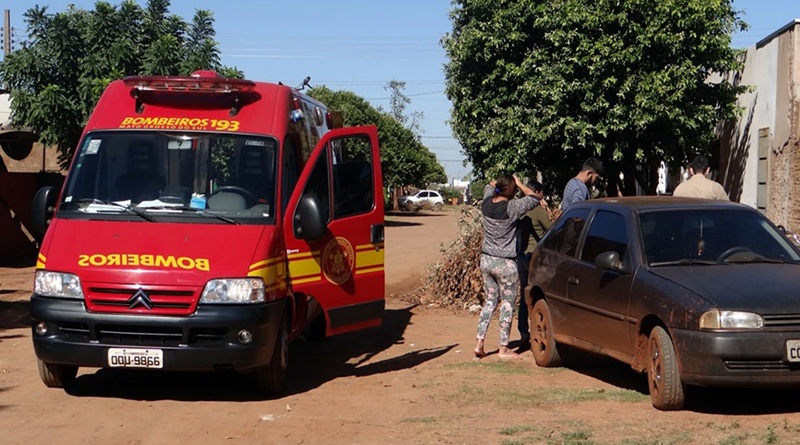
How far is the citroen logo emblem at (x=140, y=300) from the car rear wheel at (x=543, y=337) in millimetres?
3953

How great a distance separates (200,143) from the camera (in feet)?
29.5

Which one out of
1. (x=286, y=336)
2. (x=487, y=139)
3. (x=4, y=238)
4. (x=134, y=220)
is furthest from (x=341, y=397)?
(x=4, y=238)

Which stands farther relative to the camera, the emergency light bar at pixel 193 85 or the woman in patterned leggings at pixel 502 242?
the woman in patterned leggings at pixel 502 242

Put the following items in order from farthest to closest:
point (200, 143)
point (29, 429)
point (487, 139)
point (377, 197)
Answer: point (487, 139) < point (377, 197) < point (200, 143) < point (29, 429)

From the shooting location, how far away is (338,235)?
377 inches

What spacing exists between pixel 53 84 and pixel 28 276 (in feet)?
17.1

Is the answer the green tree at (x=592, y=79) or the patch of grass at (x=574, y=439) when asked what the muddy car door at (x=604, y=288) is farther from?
the green tree at (x=592, y=79)

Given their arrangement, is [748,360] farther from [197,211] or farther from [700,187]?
[197,211]

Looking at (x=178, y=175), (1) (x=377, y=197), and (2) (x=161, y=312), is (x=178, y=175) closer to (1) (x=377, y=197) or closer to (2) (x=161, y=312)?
(2) (x=161, y=312)

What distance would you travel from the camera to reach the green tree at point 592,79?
1617 centimetres

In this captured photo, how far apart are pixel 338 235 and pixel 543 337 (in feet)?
7.57

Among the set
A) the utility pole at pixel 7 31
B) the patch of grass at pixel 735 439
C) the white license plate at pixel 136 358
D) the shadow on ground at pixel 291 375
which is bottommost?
the shadow on ground at pixel 291 375

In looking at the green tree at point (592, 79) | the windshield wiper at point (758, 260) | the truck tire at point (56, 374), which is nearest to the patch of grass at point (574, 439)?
the windshield wiper at point (758, 260)

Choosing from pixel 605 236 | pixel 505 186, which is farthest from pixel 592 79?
pixel 605 236
